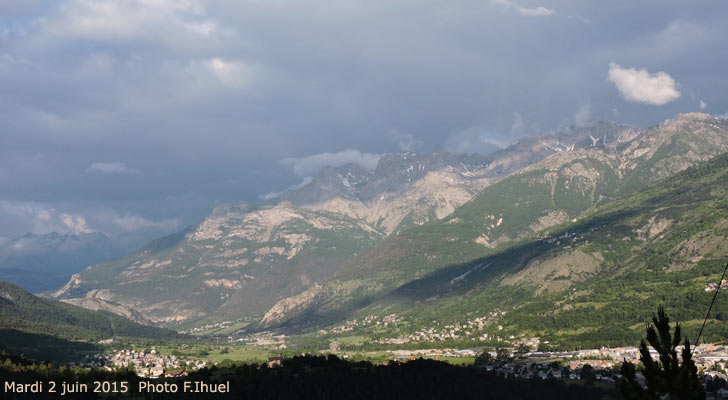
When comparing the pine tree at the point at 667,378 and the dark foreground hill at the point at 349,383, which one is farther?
the dark foreground hill at the point at 349,383

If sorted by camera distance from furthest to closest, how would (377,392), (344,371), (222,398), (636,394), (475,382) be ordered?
(344,371) → (475,382) → (377,392) → (222,398) → (636,394)

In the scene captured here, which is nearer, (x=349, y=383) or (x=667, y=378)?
(x=667, y=378)

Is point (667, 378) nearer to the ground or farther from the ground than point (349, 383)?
farther from the ground

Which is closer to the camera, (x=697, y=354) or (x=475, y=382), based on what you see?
(x=475, y=382)

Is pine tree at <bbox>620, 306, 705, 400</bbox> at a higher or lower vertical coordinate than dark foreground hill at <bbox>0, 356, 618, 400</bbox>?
higher

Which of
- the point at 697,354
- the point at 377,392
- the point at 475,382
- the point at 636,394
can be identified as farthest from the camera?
the point at 697,354

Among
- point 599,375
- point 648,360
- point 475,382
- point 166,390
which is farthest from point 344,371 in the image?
point 648,360

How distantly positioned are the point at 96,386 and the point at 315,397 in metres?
51.7

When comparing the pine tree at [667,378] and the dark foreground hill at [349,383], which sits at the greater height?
the pine tree at [667,378]

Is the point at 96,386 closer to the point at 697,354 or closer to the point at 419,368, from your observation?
the point at 419,368

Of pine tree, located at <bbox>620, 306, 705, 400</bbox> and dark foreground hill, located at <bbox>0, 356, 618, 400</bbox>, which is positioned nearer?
pine tree, located at <bbox>620, 306, 705, 400</bbox>

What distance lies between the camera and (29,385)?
139500 millimetres

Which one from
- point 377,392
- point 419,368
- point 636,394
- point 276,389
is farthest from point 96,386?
point 636,394

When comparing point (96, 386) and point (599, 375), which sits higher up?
point (96, 386)
